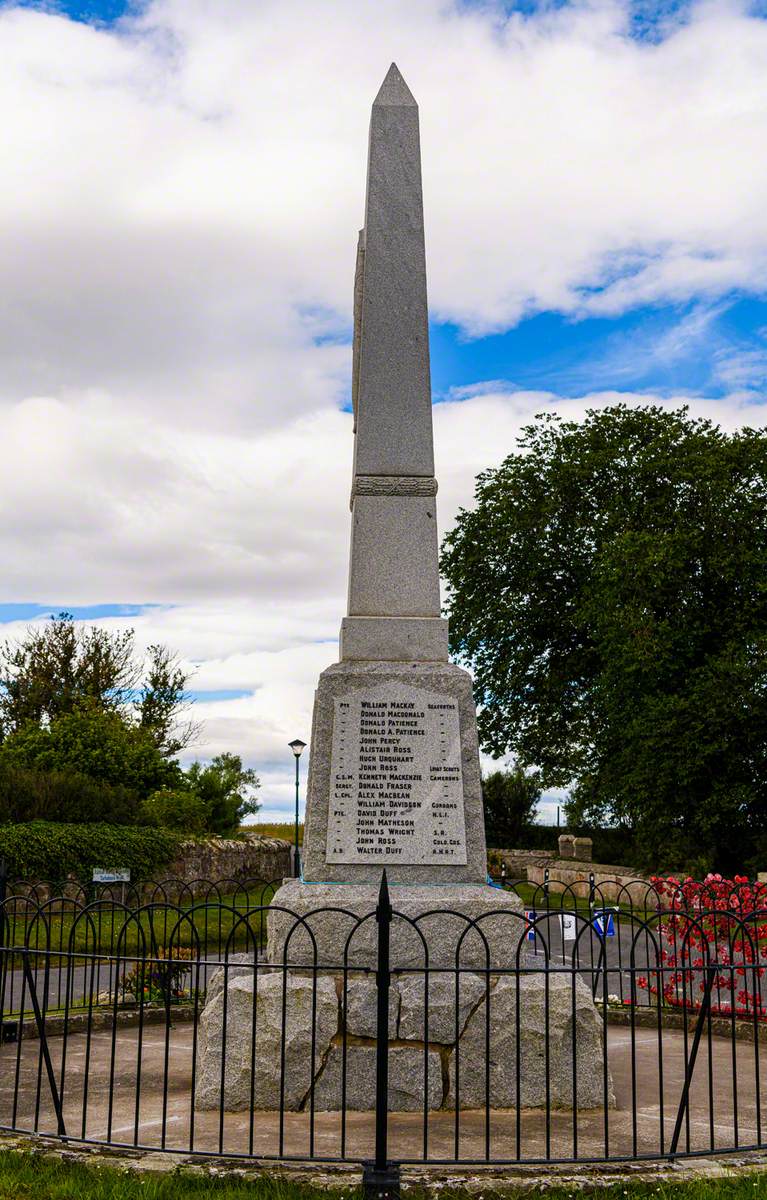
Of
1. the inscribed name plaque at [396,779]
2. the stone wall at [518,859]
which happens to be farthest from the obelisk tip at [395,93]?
the stone wall at [518,859]

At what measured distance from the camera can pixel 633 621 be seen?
27.0 metres

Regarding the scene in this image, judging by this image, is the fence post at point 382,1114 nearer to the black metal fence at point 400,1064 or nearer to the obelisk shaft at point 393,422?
the black metal fence at point 400,1064

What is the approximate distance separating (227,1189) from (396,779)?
2.88m

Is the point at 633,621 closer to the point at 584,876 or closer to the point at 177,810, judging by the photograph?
the point at 584,876

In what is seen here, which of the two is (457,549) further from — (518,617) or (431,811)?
(431,811)

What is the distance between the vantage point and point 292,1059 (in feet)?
20.7

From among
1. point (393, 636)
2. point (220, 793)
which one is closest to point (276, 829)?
point (220, 793)

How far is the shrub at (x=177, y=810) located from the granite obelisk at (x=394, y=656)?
21888 mm

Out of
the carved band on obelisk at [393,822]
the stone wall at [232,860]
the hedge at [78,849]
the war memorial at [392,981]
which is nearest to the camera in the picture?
the war memorial at [392,981]

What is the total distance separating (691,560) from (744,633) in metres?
2.43

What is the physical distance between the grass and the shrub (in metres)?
23.6

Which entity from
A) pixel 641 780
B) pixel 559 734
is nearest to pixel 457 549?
pixel 559 734

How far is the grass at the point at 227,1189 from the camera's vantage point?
4.76 metres

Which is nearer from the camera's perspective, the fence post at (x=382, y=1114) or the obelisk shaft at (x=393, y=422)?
the fence post at (x=382, y=1114)
